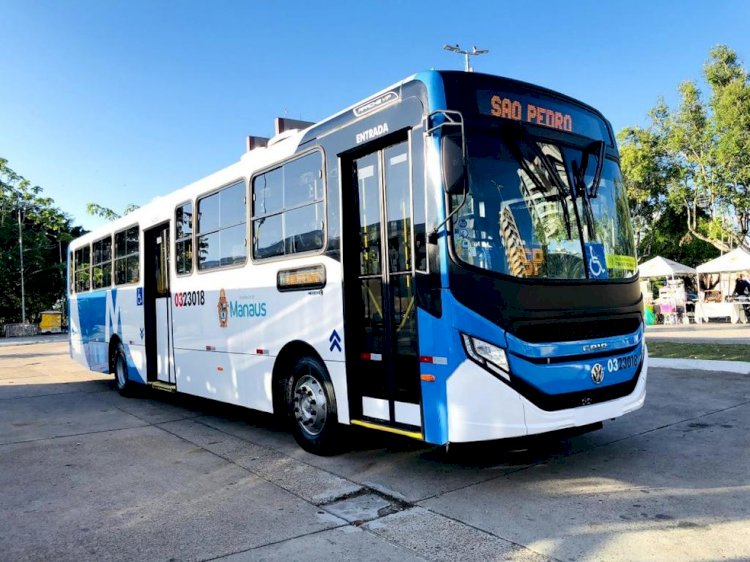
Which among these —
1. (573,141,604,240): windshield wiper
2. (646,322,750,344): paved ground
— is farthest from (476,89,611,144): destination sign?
(646,322,750,344): paved ground

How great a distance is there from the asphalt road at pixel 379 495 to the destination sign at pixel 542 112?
2.65 meters

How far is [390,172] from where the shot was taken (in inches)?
207

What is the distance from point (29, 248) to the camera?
39.2 meters

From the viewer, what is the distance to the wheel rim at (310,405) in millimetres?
5922

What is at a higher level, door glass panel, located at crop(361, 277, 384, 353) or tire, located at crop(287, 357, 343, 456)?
door glass panel, located at crop(361, 277, 384, 353)

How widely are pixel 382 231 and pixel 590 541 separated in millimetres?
2870

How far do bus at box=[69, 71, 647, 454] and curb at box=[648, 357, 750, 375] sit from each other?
20.9ft

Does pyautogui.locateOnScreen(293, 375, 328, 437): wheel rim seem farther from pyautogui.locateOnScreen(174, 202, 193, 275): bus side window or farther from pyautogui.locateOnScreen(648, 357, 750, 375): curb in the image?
pyautogui.locateOnScreen(648, 357, 750, 375): curb

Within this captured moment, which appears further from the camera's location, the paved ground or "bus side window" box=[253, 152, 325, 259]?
the paved ground

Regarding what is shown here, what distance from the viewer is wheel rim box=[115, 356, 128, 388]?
35.3ft

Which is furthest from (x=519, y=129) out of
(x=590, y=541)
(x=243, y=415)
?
(x=243, y=415)

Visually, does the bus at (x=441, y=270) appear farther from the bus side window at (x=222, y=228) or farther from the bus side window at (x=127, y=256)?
the bus side window at (x=127, y=256)

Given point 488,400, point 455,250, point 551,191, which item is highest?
point 551,191

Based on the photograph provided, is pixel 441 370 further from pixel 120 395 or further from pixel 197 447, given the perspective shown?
pixel 120 395
